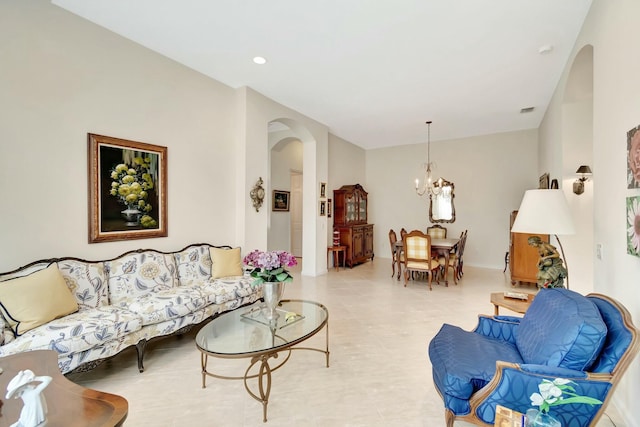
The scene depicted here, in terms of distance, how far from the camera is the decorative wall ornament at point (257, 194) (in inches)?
171

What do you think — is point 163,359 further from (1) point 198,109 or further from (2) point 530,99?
(2) point 530,99

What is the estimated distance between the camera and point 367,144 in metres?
7.86

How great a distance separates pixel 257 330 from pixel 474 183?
6.48 m

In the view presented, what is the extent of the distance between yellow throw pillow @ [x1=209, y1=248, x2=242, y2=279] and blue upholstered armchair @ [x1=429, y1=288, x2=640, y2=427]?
253 cm

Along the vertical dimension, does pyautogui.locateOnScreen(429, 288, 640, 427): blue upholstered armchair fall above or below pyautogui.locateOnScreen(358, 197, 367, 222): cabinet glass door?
below

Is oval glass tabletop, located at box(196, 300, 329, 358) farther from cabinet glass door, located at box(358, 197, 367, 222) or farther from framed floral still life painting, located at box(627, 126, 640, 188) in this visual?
cabinet glass door, located at box(358, 197, 367, 222)

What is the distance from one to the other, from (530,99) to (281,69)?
3.84 metres

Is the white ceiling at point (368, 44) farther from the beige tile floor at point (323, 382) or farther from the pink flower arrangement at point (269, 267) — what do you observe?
the beige tile floor at point (323, 382)

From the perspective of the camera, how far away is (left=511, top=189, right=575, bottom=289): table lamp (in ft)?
7.34

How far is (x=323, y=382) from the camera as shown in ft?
7.66

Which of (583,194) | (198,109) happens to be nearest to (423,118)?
(583,194)

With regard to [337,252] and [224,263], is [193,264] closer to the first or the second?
[224,263]

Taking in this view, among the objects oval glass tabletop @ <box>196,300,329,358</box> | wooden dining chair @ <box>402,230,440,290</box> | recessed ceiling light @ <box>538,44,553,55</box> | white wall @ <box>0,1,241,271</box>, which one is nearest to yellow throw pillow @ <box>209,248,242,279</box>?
white wall @ <box>0,1,241,271</box>

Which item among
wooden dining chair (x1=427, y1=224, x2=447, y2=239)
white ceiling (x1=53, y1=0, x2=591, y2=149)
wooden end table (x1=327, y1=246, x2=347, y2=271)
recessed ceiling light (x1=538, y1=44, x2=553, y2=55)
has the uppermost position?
white ceiling (x1=53, y1=0, x2=591, y2=149)
